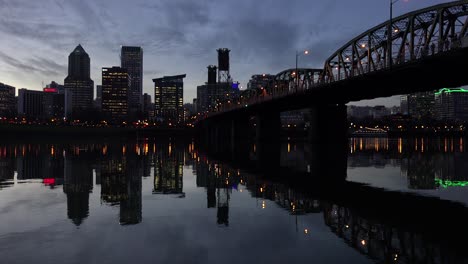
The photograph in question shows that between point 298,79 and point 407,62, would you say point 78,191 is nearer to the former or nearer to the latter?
point 407,62

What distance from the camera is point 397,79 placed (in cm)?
5325

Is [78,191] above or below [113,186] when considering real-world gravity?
below

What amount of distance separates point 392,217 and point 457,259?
5825 millimetres

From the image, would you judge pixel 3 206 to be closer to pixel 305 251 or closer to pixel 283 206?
pixel 283 206

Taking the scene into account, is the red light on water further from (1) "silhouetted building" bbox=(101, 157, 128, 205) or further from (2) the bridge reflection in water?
(1) "silhouetted building" bbox=(101, 157, 128, 205)

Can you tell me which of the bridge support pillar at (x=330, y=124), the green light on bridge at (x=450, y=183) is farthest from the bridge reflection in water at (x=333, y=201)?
the bridge support pillar at (x=330, y=124)

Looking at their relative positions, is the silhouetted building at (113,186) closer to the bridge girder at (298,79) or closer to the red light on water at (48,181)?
the red light on water at (48,181)

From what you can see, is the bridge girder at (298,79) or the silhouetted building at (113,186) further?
the bridge girder at (298,79)

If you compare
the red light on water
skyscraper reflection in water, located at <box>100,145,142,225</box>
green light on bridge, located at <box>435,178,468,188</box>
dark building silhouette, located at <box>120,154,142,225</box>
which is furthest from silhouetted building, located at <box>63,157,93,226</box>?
green light on bridge, located at <box>435,178,468,188</box>

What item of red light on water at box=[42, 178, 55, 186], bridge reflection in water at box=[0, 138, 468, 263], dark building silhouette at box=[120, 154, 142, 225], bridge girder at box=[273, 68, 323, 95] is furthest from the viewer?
bridge girder at box=[273, 68, 323, 95]

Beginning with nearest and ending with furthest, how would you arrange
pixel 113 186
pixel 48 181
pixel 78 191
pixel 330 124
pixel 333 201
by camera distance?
pixel 333 201, pixel 78 191, pixel 113 186, pixel 48 181, pixel 330 124

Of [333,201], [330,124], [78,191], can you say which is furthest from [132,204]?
[330,124]

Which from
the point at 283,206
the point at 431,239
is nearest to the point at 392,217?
the point at 431,239

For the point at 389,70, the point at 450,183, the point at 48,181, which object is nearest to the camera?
the point at 450,183
